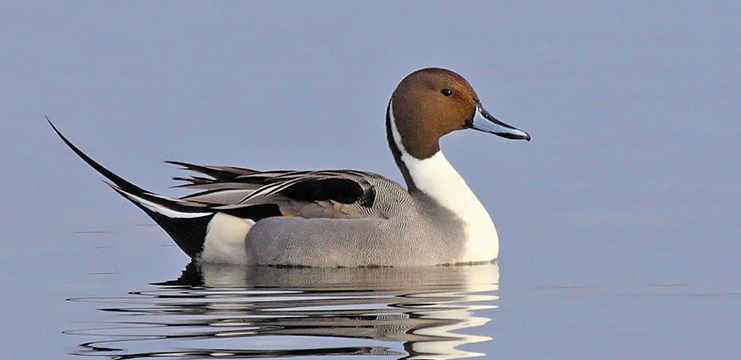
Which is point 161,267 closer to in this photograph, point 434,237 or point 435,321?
point 434,237

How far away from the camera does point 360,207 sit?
10016mm

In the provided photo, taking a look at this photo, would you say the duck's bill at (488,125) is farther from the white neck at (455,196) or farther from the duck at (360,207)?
the white neck at (455,196)

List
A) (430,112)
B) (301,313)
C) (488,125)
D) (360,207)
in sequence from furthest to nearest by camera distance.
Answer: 1. (488,125)
2. (430,112)
3. (360,207)
4. (301,313)

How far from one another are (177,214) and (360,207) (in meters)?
1.15

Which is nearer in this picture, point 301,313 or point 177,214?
point 301,313

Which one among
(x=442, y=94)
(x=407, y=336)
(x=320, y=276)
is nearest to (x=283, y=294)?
(x=320, y=276)

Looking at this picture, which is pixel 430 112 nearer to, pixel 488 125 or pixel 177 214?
pixel 488 125

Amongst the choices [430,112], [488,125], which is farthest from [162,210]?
[488,125]

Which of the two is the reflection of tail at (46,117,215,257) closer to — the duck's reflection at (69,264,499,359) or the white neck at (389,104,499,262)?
the duck's reflection at (69,264,499,359)

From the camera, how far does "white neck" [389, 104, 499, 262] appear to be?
1011 centimetres

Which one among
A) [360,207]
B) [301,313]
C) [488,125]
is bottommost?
[301,313]

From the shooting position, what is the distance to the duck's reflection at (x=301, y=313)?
24.8ft

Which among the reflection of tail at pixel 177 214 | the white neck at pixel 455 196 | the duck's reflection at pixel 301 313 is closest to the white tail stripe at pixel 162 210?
the reflection of tail at pixel 177 214

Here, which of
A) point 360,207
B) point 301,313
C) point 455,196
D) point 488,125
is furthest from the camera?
point 488,125
